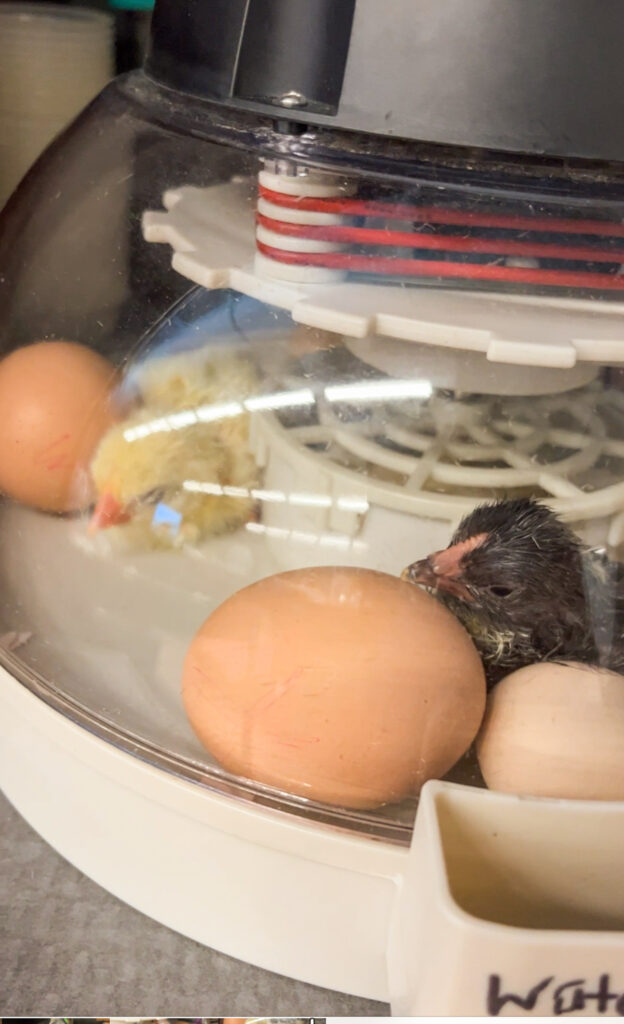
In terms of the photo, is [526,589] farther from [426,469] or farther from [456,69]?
[456,69]

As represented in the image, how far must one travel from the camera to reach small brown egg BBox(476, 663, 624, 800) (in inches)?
15.5

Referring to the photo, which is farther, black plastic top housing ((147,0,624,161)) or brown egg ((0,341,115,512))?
brown egg ((0,341,115,512))

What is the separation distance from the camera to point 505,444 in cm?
49

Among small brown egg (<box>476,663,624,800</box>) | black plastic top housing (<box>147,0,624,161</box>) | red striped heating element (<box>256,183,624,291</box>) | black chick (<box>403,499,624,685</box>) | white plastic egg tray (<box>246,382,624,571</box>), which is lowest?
small brown egg (<box>476,663,624,800</box>)

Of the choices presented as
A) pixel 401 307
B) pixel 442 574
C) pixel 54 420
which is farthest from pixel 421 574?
pixel 54 420

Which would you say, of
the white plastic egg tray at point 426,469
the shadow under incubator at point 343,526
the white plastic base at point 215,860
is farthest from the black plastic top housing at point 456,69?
the white plastic base at point 215,860

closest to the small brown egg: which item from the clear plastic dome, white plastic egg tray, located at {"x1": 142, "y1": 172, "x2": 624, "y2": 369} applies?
the clear plastic dome

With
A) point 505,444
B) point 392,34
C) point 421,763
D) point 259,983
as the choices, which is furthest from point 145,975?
point 392,34

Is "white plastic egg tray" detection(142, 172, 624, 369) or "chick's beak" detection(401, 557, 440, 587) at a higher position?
"white plastic egg tray" detection(142, 172, 624, 369)

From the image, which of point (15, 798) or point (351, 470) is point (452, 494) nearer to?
point (351, 470)

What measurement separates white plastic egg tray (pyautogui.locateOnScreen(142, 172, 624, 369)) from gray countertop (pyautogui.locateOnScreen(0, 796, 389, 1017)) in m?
0.30

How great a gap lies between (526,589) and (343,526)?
0.09m

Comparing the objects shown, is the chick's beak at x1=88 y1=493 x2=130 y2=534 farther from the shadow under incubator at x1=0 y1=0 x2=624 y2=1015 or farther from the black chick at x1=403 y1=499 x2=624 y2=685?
the black chick at x1=403 y1=499 x2=624 y2=685

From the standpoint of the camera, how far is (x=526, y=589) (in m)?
0.45
